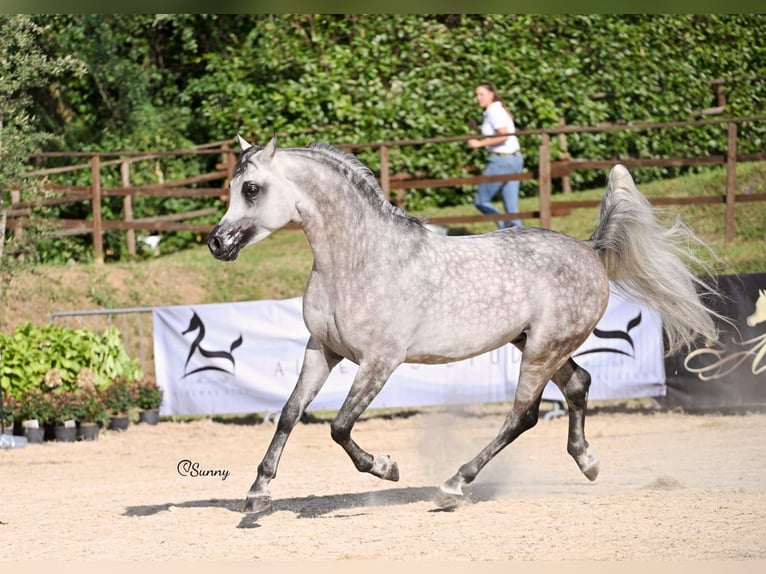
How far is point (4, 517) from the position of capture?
7.39 meters

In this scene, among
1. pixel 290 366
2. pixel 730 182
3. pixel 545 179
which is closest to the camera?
pixel 290 366

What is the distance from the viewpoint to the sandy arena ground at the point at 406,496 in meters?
5.89

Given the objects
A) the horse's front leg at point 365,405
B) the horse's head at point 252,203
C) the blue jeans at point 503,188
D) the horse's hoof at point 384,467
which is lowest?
the horse's hoof at point 384,467

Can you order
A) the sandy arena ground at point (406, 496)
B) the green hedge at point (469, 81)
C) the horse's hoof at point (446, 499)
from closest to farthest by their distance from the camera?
the sandy arena ground at point (406, 496), the horse's hoof at point (446, 499), the green hedge at point (469, 81)

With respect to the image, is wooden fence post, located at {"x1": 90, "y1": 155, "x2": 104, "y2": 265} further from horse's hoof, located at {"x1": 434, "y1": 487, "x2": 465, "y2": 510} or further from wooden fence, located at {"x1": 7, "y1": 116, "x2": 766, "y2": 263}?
horse's hoof, located at {"x1": 434, "y1": 487, "x2": 465, "y2": 510}

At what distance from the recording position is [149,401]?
40.8 feet

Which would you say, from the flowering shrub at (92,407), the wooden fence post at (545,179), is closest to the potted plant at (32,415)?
the flowering shrub at (92,407)

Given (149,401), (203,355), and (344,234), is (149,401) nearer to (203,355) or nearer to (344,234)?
(203,355)

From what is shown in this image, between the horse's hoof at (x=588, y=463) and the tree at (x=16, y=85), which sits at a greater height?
the tree at (x=16, y=85)

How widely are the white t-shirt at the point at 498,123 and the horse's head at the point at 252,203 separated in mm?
7846

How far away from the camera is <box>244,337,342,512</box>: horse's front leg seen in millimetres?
6602

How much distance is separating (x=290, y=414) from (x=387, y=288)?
88 centimetres

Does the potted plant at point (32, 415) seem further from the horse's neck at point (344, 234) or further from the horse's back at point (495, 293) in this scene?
the horse's back at point (495, 293)

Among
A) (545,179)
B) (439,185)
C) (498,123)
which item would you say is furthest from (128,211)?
(545,179)
